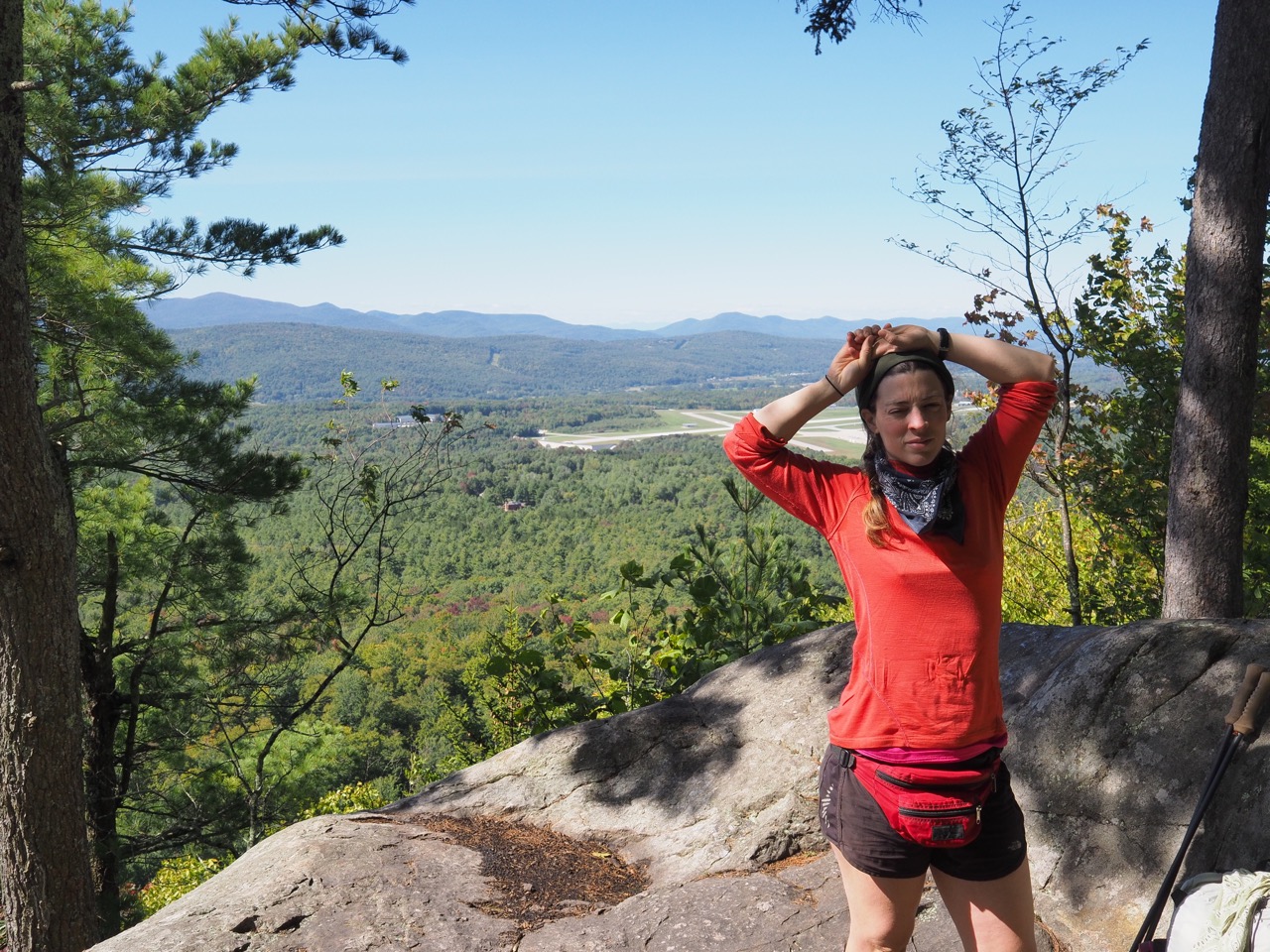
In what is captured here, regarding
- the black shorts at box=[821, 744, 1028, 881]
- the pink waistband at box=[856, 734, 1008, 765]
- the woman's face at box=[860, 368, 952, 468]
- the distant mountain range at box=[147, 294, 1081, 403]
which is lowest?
the black shorts at box=[821, 744, 1028, 881]

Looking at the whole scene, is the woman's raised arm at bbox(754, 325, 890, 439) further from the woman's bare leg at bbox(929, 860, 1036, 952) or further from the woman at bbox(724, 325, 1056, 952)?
the woman's bare leg at bbox(929, 860, 1036, 952)

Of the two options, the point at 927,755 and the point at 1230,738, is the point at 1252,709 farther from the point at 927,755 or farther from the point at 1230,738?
the point at 927,755

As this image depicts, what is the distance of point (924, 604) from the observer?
1652mm

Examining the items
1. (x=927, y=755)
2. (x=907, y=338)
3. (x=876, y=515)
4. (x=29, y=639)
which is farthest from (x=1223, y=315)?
(x=29, y=639)

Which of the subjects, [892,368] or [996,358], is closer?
[892,368]

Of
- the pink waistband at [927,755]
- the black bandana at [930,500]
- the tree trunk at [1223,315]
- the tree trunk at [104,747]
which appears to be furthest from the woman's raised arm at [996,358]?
the tree trunk at [104,747]

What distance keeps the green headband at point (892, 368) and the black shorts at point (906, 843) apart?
683mm

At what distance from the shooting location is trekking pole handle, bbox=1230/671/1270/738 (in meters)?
1.88

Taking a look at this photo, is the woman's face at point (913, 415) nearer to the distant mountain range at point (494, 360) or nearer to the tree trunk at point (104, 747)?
the tree trunk at point (104, 747)

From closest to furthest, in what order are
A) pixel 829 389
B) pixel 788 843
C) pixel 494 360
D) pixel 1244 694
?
pixel 829 389 < pixel 1244 694 < pixel 788 843 < pixel 494 360

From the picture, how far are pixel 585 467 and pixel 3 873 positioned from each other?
55.5 metres

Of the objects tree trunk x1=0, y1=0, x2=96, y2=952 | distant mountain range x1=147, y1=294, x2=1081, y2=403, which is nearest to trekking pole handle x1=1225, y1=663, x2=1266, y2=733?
tree trunk x1=0, y1=0, x2=96, y2=952

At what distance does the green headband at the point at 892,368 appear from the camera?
1705 mm

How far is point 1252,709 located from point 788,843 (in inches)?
65.6
